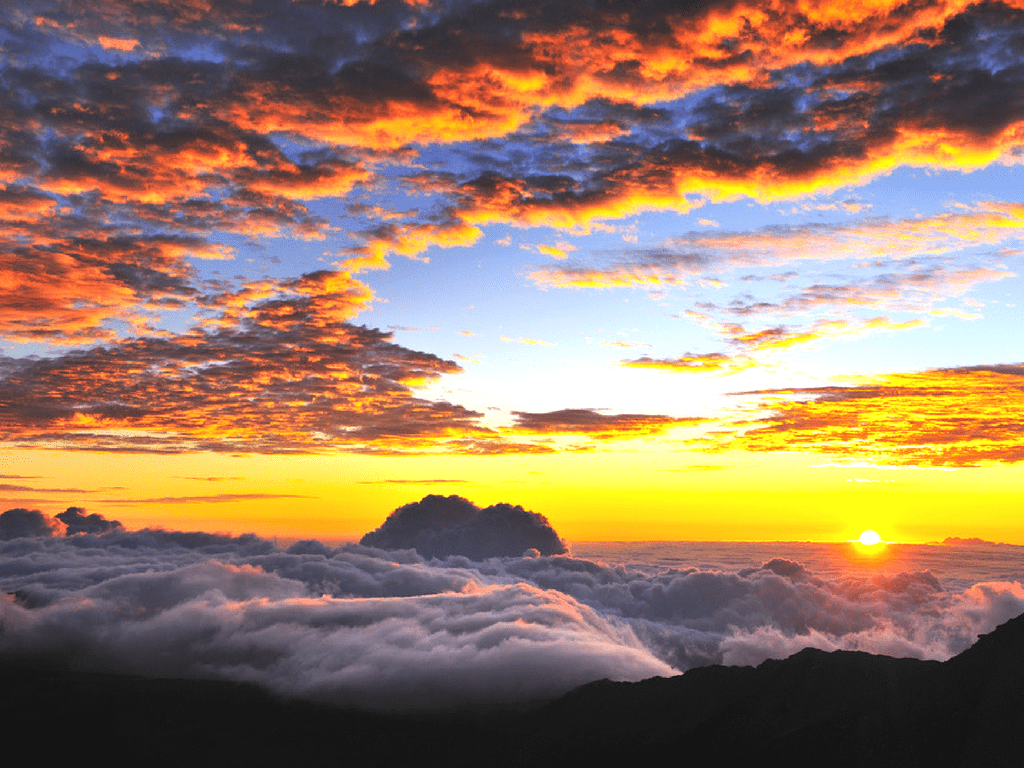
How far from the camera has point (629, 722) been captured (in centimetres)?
11469

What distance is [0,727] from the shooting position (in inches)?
6068

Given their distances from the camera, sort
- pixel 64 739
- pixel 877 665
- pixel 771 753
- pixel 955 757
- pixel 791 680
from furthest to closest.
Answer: pixel 64 739
pixel 791 680
pixel 877 665
pixel 771 753
pixel 955 757

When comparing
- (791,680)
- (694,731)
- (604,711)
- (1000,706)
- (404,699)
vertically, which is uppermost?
(1000,706)

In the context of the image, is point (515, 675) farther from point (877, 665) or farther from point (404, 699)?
point (877, 665)

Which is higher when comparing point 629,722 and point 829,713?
point 829,713

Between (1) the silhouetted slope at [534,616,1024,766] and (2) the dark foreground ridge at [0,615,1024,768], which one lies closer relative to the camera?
(1) the silhouetted slope at [534,616,1024,766]

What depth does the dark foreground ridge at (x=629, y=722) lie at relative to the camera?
64.2 metres

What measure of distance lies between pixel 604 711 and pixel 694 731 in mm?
37308

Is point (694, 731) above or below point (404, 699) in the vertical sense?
above

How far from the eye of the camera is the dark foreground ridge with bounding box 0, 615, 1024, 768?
6419cm

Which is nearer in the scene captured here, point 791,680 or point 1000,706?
point 1000,706

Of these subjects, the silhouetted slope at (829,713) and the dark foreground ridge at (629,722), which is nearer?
the silhouetted slope at (829,713)

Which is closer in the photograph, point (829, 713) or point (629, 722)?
point (829, 713)

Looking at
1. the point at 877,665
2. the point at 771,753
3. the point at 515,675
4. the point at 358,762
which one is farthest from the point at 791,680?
the point at 515,675
